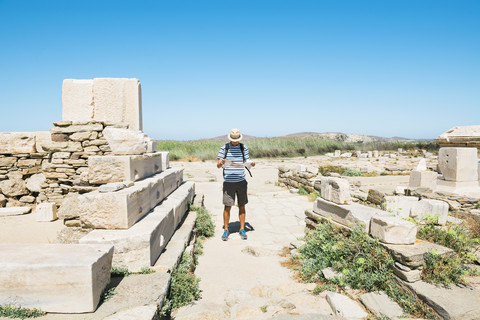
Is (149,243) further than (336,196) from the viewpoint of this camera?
No

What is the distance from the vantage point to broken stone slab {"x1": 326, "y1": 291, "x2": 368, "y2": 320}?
8.46 ft

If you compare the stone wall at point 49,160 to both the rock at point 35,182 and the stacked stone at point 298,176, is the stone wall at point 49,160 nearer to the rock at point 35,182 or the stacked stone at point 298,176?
the rock at point 35,182

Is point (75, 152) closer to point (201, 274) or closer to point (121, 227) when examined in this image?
point (121, 227)

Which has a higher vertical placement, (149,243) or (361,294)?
(149,243)

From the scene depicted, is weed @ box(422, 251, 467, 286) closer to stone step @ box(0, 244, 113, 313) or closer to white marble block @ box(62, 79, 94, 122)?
stone step @ box(0, 244, 113, 313)

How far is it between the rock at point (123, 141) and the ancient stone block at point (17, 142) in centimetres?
280

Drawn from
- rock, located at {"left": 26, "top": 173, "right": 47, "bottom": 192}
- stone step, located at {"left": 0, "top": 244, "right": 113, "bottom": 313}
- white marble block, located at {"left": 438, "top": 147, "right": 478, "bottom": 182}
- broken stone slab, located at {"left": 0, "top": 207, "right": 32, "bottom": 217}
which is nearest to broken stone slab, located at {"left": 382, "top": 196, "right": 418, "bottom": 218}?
white marble block, located at {"left": 438, "top": 147, "right": 478, "bottom": 182}

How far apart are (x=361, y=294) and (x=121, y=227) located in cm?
262

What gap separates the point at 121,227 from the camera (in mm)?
3090

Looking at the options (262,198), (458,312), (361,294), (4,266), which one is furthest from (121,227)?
(262,198)

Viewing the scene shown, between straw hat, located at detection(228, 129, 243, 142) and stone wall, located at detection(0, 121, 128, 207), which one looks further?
stone wall, located at detection(0, 121, 128, 207)

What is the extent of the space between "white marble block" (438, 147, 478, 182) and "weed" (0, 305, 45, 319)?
8375 mm

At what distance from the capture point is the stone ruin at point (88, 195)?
206 centimetres

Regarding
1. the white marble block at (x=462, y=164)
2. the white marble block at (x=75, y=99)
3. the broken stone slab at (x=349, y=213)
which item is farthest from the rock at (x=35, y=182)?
the white marble block at (x=462, y=164)
